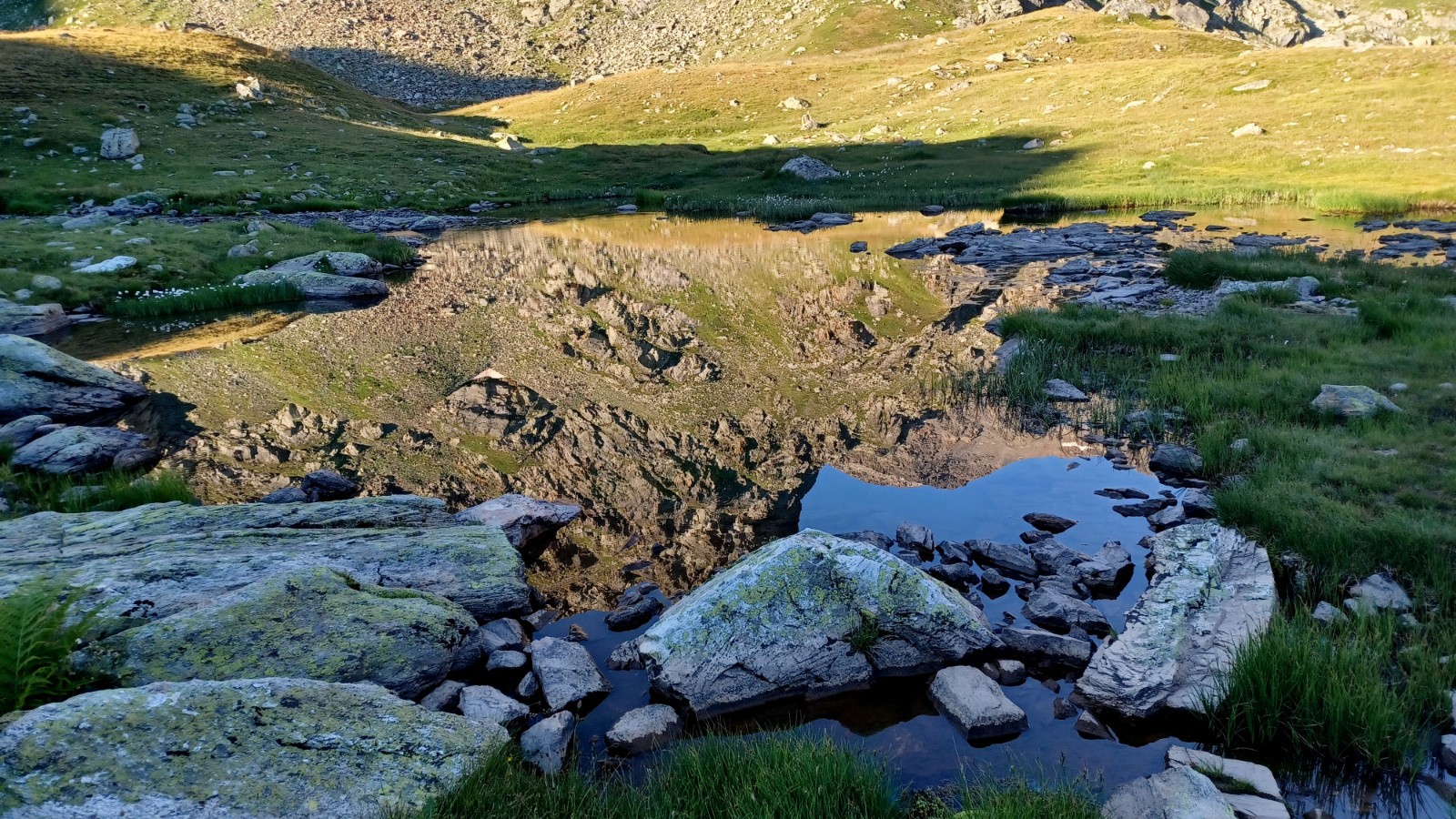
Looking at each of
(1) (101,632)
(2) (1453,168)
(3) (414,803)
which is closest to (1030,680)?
(3) (414,803)

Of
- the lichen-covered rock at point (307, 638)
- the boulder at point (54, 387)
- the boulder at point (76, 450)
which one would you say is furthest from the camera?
the boulder at point (54, 387)

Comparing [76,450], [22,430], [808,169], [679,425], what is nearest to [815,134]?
[808,169]

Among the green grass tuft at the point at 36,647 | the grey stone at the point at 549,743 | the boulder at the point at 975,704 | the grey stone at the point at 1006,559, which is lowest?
the grey stone at the point at 1006,559

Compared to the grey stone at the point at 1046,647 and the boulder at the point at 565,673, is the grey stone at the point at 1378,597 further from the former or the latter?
the boulder at the point at 565,673

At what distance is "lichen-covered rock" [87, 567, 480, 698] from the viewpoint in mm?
5949

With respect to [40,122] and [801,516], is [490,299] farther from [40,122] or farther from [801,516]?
[40,122]

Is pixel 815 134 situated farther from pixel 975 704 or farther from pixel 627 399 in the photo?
pixel 975 704

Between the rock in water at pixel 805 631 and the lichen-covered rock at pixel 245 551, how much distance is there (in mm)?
2439

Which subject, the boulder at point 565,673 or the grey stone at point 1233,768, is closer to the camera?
the grey stone at point 1233,768

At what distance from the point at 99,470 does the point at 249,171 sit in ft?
179

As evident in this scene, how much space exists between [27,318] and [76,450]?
49.4 ft

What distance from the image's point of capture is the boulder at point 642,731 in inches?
251

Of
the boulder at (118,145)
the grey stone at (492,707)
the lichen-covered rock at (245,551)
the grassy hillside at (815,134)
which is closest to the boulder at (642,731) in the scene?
the grey stone at (492,707)

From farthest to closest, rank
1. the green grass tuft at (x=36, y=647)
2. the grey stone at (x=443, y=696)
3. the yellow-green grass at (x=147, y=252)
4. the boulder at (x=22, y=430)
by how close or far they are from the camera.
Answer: the yellow-green grass at (x=147, y=252), the boulder at (x=22, y=430), the grey stone at (x=443, y=696), the green grass tuft at (x=36, y=647)
